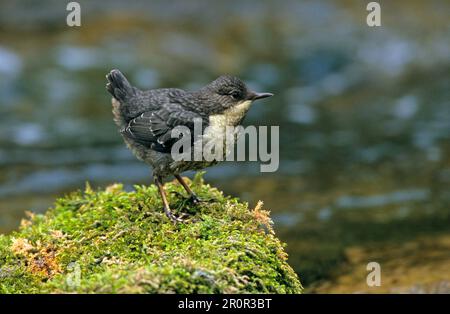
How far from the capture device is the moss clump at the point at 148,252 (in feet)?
13.3

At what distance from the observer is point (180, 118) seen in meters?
5.69

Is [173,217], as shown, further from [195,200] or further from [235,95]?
[235,95]

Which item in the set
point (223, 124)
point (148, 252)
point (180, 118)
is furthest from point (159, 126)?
point (148, 252)

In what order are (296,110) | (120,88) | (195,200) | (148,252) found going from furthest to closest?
(296,110) < (120,88) < (195,200) < (148,252)

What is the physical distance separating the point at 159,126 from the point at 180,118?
8.1 inches

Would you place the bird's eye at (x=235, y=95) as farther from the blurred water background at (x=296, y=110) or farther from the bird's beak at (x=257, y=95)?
the blurred water background at (x=296, y=110)

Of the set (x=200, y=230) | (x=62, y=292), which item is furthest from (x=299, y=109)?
(x=62, y=292)

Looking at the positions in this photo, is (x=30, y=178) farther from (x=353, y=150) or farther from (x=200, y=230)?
(x=200, y=230)

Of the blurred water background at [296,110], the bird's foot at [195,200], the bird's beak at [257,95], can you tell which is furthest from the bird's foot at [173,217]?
the blurred water background at [296,110]

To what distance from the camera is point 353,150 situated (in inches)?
485

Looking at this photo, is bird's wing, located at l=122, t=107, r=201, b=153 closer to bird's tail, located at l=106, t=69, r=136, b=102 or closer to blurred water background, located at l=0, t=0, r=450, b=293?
bird's tail, located at l=106, t=69, r=136, b=102

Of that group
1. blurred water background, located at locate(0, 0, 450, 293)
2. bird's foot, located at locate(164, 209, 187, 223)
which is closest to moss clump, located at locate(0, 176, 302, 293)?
bird's foot, located at locate(164, 209, 187, 223)

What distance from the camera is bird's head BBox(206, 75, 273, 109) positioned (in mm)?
5719

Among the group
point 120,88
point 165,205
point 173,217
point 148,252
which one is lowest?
point 148,252
